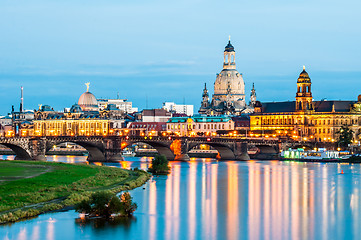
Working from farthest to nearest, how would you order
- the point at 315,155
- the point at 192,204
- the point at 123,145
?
the point at 315,155 → the point at 123,145 → the point at 192,204

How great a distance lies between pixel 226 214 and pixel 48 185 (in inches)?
685

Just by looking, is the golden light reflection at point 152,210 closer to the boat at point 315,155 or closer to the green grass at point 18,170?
the green grass at point 18,170

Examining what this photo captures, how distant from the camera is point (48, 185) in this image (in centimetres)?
7094

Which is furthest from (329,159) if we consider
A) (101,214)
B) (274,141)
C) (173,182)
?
(101,214)

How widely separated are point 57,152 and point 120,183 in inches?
4250

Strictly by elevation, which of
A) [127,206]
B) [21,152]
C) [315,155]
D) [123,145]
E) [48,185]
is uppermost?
[123,145]

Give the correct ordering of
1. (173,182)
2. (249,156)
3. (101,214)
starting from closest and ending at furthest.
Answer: (101,214)
(173,182)
(249,156)

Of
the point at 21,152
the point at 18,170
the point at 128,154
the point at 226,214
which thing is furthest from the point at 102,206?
the point at 128,154

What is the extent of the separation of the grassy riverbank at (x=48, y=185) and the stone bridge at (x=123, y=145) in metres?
29.0

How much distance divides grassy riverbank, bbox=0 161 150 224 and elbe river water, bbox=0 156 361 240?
Result: 5.29ft

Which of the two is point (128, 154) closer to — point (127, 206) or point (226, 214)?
point (226, 214)

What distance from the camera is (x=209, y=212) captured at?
63.9 meters

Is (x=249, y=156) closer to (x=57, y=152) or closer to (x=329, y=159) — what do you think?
(x=329, y=159)

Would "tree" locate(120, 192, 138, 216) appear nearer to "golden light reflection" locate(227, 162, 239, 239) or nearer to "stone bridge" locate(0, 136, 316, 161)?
"golden light reflection" locate(227, 162, 239, 239)
